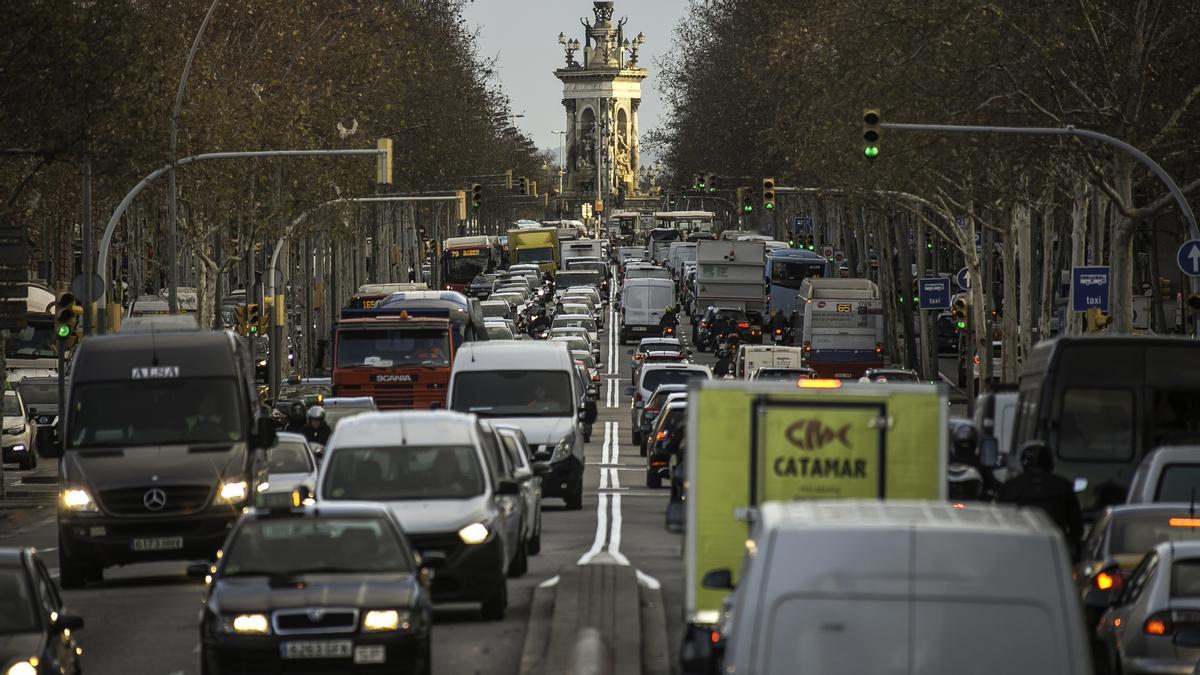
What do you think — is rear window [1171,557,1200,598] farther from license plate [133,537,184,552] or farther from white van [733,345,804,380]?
white van [733,345,804,380]

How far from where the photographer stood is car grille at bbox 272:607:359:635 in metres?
14.9

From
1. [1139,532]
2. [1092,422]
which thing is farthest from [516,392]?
[1139,532]

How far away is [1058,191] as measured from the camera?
55.0 meters

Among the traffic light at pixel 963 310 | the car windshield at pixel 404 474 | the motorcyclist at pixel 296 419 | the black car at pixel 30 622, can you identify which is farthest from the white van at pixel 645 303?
the black car at pixel 30 622

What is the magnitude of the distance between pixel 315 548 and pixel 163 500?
24.3 ft

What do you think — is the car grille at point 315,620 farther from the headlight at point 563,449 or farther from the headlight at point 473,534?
the headlight at point 563,449

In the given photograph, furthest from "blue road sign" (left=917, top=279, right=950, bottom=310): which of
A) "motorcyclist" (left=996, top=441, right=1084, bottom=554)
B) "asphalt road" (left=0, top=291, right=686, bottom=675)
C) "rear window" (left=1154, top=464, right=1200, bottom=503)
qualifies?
"motorcyclist" (left=996, top=441, right=1084, bottom=554)

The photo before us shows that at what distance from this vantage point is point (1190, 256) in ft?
115

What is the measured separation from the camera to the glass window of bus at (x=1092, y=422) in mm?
21891

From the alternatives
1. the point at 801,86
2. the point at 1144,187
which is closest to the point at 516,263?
the point at 801,86

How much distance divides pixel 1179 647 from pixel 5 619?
22.9 feet

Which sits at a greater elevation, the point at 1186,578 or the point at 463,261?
the point at 1186,578

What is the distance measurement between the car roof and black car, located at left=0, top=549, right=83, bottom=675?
4734 mm

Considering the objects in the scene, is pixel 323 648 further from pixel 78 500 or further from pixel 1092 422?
pixel 1092 422
